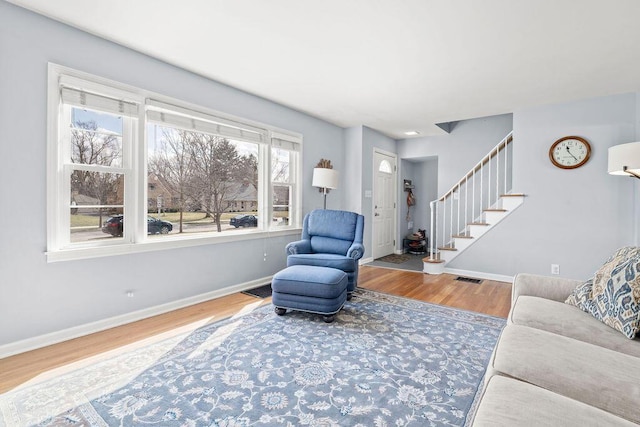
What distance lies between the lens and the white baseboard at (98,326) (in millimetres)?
2227

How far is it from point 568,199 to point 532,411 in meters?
4.17

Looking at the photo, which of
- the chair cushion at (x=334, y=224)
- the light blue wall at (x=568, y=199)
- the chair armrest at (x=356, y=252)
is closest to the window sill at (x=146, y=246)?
the chair cushion at (x=334, y=224)

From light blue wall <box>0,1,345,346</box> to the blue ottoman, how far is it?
3.58ft

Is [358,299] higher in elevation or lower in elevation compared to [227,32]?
lower

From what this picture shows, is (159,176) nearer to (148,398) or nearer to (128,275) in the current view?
(128,275)

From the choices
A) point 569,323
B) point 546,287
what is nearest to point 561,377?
point 569,323

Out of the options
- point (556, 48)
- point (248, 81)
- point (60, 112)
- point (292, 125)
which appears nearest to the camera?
point (60, 112)

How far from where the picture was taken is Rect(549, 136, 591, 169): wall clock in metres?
3.94

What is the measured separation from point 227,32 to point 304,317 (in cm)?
259

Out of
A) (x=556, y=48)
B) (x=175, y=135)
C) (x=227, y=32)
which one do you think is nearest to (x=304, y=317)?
(x=175, y=135)

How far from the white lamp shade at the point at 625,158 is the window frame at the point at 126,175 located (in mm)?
3728

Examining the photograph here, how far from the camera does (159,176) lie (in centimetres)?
316

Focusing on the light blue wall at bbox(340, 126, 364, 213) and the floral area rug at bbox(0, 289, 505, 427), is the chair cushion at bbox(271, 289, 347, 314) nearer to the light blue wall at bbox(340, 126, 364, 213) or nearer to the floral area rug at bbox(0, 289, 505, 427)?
the floral area rug at bbox(0, 289, 505, 427)

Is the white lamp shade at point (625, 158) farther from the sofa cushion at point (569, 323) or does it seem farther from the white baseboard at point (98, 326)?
the white baseboard at point (98, 326)
